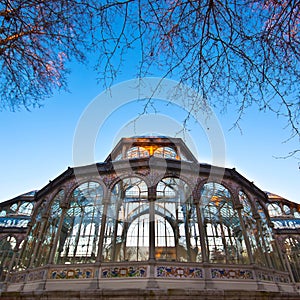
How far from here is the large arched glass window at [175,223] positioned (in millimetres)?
10914

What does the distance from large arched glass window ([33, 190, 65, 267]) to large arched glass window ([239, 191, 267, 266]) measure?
9.18 m

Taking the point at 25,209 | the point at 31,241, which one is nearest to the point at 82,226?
the point at 31,241

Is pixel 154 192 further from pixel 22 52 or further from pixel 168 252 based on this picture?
pixel 22 52

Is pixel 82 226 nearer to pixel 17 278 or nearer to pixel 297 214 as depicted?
pixel 17 278

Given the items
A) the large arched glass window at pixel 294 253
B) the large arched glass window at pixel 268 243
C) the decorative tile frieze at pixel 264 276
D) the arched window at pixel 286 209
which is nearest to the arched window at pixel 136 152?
the large arched glass window at pixel 268 243

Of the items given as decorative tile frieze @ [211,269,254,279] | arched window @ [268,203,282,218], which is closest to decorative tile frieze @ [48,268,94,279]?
decorative tile frieze @ [211,269,254,279]

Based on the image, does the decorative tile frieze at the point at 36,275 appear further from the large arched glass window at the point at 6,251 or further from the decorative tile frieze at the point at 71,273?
the large arched glass window at the point at 6,251

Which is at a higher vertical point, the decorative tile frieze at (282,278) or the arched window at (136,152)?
the arched window at (136,152)

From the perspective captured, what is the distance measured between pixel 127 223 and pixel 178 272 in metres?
3.23

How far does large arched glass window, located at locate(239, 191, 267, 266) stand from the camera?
1176 cm

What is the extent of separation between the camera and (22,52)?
16.8 ft

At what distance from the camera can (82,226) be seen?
485 inches

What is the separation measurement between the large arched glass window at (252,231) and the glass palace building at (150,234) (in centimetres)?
5

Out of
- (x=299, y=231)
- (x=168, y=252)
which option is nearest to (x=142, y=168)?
(x=168, y=252)
